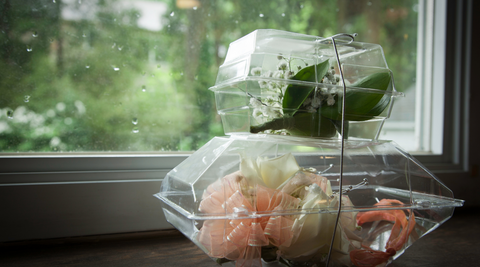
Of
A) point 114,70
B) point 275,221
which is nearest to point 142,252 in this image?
point 275,221

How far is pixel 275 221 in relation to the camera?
17.8 inches

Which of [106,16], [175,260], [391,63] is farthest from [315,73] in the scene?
[391,63]

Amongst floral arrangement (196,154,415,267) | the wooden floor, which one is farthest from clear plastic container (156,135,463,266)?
the wooden floor

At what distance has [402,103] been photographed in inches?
45.4

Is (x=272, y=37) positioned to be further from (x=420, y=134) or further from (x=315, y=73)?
(x=420, y=134)

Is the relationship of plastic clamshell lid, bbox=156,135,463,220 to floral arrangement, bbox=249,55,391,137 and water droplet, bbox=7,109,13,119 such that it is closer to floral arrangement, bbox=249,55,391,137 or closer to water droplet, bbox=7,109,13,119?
floral arrangement, bbox=249,55,391,137

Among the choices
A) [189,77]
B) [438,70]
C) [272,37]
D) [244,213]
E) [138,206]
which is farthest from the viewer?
[438,70]

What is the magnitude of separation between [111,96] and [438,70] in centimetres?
107

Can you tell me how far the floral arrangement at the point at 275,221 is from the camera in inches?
17.7

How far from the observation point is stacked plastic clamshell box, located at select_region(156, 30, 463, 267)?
457 millimetres

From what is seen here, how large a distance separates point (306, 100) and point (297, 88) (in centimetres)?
2

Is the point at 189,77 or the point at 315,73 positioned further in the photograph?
the point at 189,77

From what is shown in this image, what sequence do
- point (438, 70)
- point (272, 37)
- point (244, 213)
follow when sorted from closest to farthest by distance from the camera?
point (244, 213), point (272, 37), point (438, 70)

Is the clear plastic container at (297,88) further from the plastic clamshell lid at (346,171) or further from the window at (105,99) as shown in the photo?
the window at (105,99)
